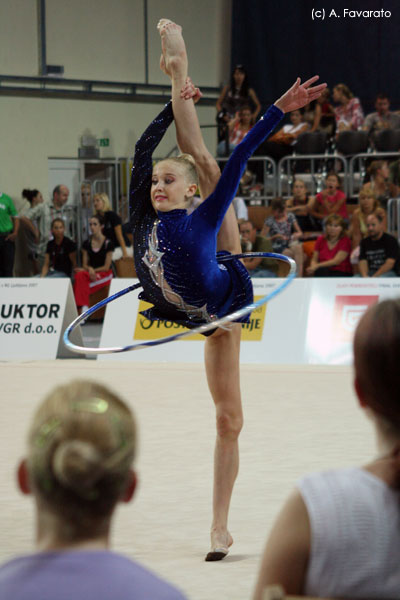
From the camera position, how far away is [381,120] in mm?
12367

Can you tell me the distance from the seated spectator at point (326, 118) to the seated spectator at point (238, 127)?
101cm

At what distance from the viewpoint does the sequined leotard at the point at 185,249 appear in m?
3.18

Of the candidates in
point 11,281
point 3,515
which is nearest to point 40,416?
point 3,515

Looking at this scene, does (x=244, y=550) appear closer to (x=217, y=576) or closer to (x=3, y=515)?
(x=217, y=576)

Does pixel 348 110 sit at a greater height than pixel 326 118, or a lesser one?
greater

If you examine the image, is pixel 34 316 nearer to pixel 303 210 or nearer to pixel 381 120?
pixel 303 210

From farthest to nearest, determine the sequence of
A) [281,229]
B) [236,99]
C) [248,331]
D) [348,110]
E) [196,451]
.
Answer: [236,99], [348,110], [281,229], [248,331], [196,451]

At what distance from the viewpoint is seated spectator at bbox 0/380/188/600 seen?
3.69ft

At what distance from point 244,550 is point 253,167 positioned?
10201 mm

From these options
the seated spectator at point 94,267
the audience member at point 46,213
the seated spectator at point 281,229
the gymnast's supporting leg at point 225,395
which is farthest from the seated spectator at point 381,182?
the gymnast's supporting leg at point 225,395

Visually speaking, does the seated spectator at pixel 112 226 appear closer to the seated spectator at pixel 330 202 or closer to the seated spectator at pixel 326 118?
the seated spectator at pixel 330 202

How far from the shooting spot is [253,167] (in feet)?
42.9

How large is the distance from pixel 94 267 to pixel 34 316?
2.09 metres

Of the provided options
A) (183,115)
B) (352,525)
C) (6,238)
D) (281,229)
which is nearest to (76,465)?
(352,525)
